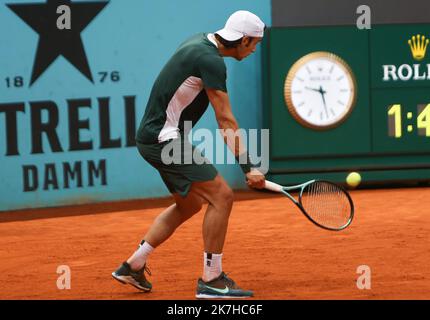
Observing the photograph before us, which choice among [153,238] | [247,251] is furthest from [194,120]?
[247,251]

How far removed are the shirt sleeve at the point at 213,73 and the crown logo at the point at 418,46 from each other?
5.63 meters

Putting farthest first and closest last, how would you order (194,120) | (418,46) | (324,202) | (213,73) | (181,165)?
(418,46) < (324,202) < (194,120) < (181,165) < (213,73)

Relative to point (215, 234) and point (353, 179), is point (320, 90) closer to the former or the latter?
point (353, 179)

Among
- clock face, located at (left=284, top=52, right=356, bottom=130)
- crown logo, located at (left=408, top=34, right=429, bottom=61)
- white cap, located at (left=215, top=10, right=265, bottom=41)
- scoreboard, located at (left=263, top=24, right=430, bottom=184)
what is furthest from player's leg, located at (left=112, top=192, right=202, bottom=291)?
crown logo, located at (left=408, top=34, right=429, bottom=61)

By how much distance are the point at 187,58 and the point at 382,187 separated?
5.77 meters

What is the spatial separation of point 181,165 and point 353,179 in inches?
203

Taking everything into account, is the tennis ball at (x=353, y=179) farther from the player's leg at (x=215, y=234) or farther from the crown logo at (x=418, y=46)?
the player's leg at (x=215, y=234)

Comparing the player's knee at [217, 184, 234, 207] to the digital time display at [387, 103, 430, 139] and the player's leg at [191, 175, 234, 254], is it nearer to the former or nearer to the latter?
the player's leg at [191, 175, 234, 254]

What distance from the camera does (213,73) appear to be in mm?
4988

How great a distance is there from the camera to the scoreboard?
1010 centimetres

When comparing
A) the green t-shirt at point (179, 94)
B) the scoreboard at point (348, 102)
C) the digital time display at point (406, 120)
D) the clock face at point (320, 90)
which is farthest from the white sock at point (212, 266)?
the digital time display at point (406, 120)

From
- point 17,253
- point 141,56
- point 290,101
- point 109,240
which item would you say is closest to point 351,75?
point 290,101

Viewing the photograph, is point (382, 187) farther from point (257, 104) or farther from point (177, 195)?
point (177, 195)

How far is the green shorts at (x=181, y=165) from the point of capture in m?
5.09
